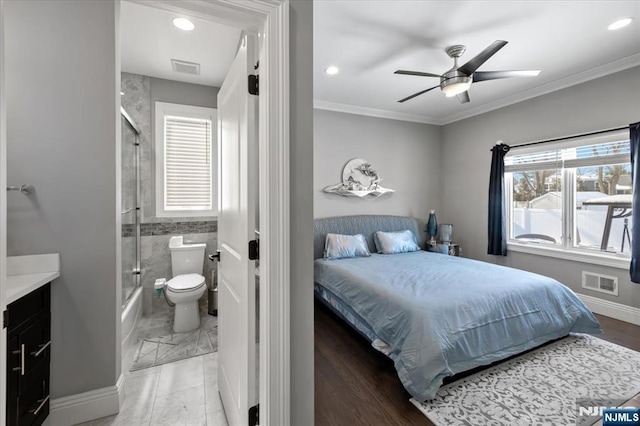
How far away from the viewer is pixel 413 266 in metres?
3.14

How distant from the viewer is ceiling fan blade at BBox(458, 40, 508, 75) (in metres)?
1.96

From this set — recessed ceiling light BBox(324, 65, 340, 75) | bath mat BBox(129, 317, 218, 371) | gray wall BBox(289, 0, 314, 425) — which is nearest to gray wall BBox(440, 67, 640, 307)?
recessed ceiling light BBox(324, 65, 340, 75)

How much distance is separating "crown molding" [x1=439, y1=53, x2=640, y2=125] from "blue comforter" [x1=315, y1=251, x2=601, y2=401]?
248 cm

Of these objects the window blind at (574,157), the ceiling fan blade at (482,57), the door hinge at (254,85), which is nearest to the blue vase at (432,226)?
the window blind at (574,157)

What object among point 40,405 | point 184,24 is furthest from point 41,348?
point 184,24

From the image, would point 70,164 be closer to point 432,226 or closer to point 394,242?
point 394,242

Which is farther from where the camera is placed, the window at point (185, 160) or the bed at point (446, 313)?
the window at point (185, 160)

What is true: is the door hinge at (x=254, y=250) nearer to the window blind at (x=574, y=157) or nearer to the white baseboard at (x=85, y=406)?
the white baseboard at (x=85, y=406)

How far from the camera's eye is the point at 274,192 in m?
1.11

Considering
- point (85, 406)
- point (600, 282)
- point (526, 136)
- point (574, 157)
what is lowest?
point (85, 406)

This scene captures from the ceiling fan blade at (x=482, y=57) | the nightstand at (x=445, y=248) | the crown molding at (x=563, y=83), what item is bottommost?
the nightstand at (x=445, y=248)

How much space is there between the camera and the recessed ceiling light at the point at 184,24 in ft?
7.07

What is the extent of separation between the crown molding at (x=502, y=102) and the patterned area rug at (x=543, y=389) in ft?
9.53

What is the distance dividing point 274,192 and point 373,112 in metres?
3.86
